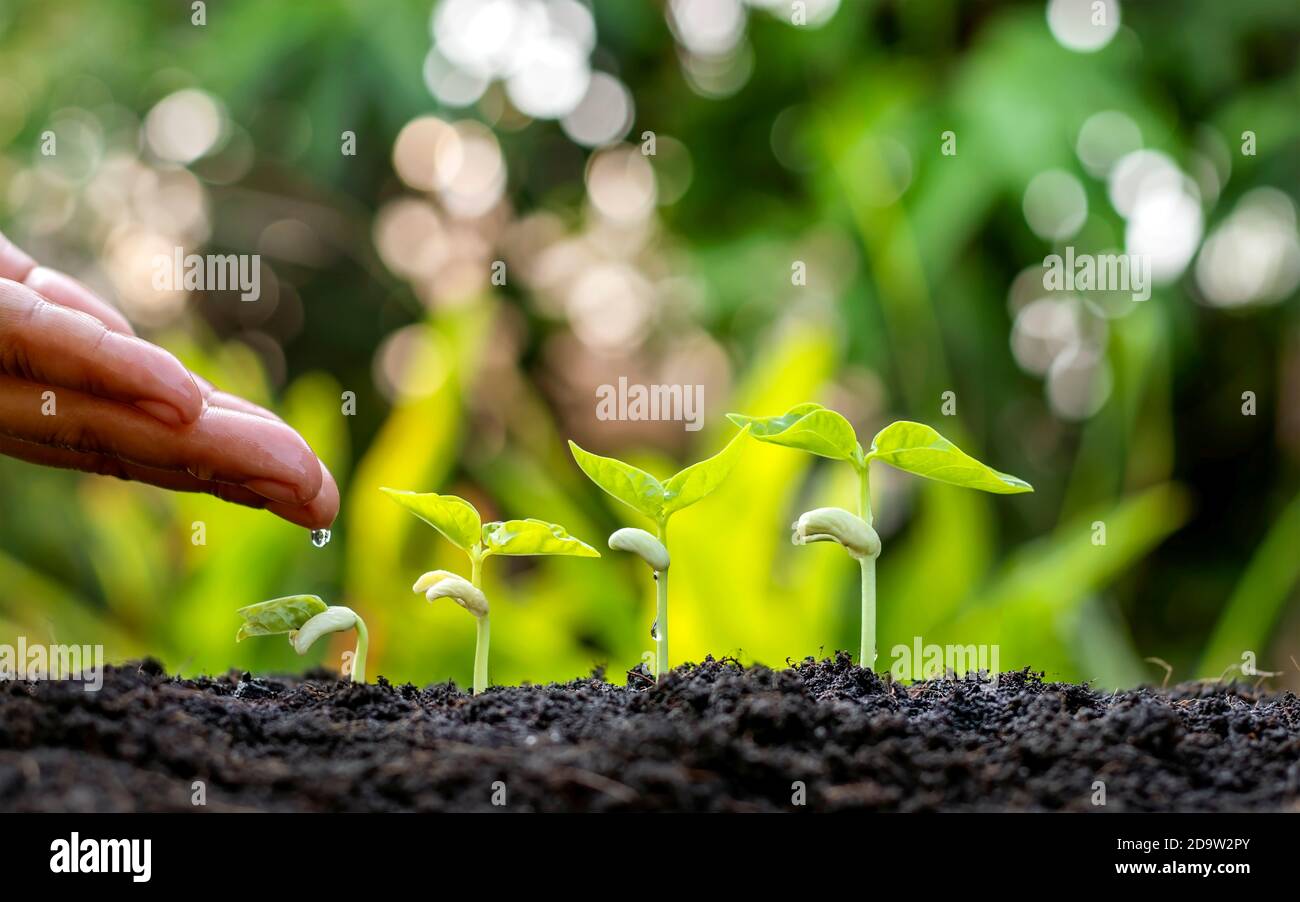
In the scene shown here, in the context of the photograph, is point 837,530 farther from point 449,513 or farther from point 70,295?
point 70,295

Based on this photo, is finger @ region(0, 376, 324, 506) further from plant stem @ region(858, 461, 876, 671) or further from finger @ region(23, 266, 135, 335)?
plant stem @ region(858, 461, 876, 671)

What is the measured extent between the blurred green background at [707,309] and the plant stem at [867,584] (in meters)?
0.81

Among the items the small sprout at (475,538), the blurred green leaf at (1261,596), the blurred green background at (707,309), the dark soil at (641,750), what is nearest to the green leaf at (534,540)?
the small sprout at (475,538)

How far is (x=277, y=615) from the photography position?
2.43 feet

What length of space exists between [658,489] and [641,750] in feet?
0.70

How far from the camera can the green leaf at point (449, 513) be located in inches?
28.1

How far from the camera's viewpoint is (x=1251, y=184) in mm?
2088

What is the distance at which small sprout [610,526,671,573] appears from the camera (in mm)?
696

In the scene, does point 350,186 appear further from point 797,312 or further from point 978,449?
point 978,449

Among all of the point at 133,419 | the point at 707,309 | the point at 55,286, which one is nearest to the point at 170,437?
the point at 133,419

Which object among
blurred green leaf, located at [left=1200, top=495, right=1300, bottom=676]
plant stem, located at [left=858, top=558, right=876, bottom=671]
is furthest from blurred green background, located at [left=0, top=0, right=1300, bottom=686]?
plant stem, located at [left=858, top=558, right=876, bottom=671]
